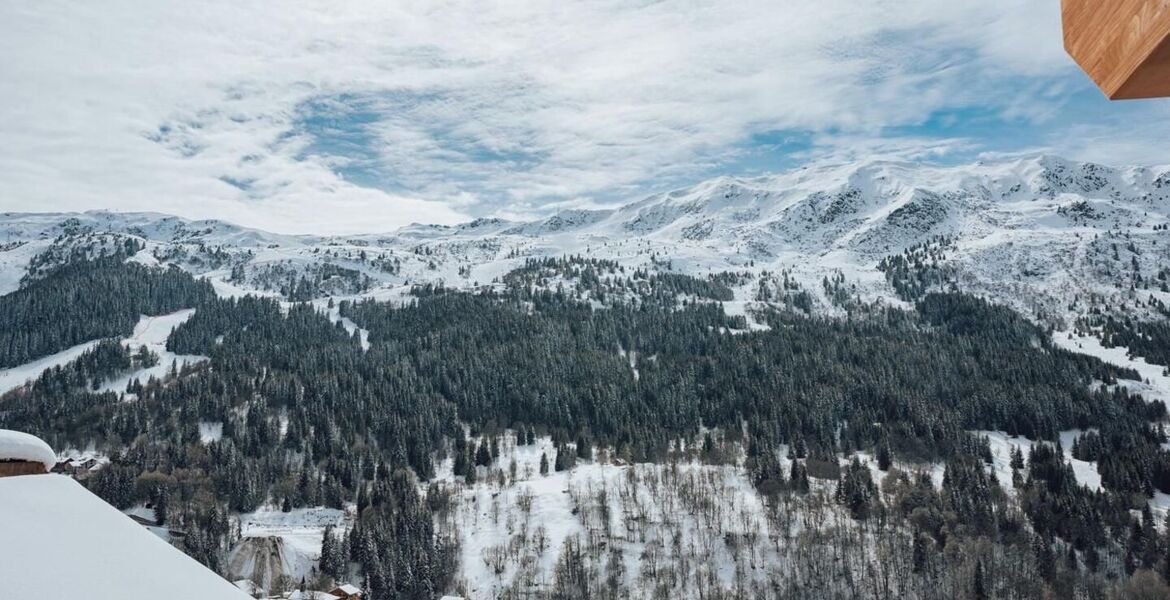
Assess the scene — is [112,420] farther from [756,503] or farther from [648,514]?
[756,503]

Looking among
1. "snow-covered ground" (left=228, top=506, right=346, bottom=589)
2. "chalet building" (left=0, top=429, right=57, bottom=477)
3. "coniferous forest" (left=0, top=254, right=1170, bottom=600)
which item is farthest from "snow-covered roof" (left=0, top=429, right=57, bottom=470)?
"snow-covered ground" (left=228, top=506, right=346, bottom=589)

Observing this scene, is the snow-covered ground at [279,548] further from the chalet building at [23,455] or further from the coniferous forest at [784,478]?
the chalet building at [23,455]

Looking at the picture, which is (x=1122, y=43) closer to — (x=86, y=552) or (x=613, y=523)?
(x=86, y=552)

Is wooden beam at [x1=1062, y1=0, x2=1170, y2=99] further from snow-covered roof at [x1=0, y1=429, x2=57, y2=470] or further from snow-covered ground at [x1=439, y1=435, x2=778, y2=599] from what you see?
snow-covered ground at [x1=439, y1=435, x2=778, y2=599]

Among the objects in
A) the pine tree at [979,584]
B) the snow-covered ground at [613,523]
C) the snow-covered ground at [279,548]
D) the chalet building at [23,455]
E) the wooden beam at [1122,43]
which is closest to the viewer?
the wooden beam at [1122,43]

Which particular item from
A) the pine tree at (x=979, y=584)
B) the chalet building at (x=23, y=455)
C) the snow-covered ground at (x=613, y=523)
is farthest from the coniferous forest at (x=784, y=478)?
the chalet building at (x=23, y=455)

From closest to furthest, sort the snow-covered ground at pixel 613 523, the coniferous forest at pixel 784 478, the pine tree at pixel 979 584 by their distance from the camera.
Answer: the pine tree at pixel 979 584 → the coniferous forest at pixel 784 478 → the snow-covered ground at pixel 613 523

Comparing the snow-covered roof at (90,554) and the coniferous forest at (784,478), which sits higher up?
the snow-covered roof at (90,554)
